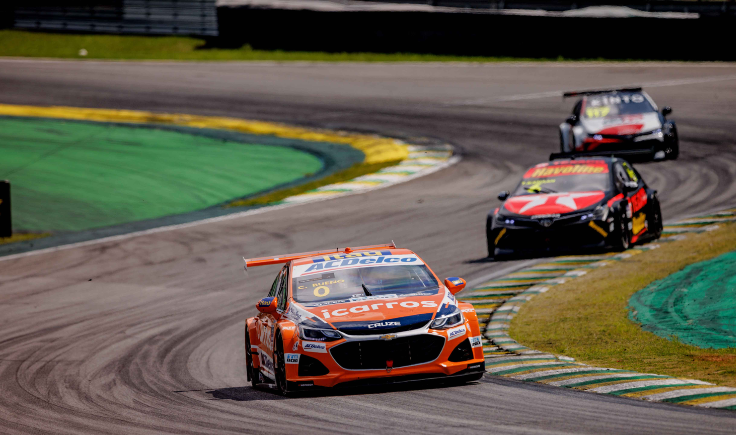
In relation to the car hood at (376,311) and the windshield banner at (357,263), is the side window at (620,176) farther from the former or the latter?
the car hood at (376,311)

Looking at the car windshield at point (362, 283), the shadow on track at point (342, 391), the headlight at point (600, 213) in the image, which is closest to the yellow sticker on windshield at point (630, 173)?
the headlight at point (600, 213)

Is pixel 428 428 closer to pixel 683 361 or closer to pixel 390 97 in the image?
pixel 683 361

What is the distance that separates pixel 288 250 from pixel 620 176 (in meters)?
5.83

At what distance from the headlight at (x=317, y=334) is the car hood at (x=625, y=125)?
1514 centimetres

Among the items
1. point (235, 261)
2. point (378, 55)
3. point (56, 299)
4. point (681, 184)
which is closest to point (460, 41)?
point (378, 55)

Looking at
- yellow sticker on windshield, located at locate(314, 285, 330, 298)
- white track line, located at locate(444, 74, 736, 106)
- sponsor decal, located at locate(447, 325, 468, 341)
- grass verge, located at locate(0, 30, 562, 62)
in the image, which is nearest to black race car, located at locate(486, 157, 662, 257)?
yellow sticker on windshield, located at locate(314, 285, 330, 298)

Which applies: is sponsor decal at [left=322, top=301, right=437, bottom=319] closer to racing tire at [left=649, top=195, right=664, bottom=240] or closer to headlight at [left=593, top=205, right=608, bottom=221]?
headlight at [left=593, top=205, right=608, bottom=221]

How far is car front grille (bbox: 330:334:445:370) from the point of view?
29.1ft

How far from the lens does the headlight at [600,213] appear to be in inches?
604

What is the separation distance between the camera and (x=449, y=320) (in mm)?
9141

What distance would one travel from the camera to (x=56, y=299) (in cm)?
1593

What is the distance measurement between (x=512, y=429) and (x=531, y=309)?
6.38 meters

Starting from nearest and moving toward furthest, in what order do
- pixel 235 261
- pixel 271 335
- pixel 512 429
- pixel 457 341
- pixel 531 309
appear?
1. pixel 512 429
2. pixel 457 341
3. pixel 271 335
4. pixel 531 309
5. pixel 235 261

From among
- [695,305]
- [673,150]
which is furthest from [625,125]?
[695,305]
